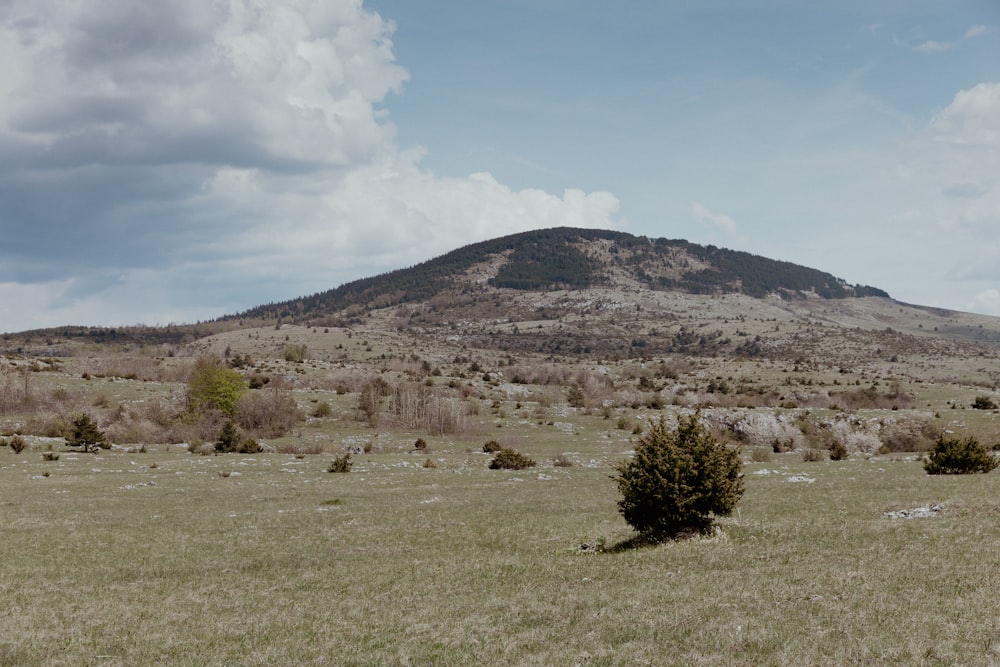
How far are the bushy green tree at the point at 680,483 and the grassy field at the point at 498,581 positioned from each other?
85 centimetres

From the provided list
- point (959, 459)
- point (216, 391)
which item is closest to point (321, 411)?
point (216, 391)

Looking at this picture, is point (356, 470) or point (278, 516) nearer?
point (278, 516)

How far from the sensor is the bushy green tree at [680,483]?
18078mm

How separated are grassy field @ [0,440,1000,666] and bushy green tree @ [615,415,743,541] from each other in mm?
854

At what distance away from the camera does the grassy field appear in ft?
35.0

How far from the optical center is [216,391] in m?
64.8

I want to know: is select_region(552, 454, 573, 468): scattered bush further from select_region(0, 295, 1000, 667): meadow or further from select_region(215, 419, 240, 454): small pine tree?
select_region(215, 419, 240, 454): small pine tree

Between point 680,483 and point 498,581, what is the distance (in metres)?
5.49

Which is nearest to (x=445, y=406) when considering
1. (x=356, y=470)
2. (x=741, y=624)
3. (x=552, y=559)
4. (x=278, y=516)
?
(x=356, y=470)

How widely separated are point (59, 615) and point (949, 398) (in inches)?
3371

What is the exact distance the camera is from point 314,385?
90188mm

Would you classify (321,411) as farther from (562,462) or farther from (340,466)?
(562,462)

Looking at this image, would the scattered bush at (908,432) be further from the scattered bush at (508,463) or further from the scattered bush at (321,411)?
the scattered bush at (321,411)

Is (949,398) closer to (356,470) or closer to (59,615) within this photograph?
(356,470)
